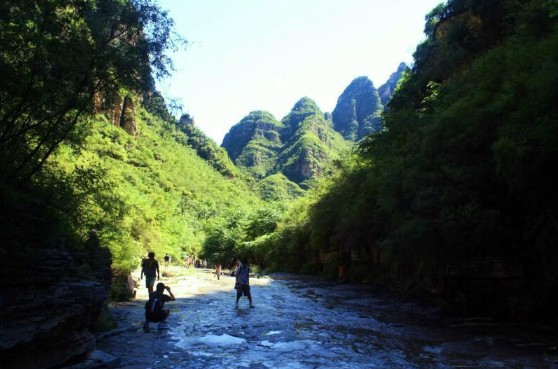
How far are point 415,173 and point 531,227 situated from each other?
167 inches

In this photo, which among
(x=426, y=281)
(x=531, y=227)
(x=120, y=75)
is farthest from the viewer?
(x=426, y=281)

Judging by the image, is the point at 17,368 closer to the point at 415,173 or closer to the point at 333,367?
the point at 333,367

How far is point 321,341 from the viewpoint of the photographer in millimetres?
10758

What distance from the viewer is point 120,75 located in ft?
32.8

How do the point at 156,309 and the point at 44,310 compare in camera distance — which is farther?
the point at 156,309

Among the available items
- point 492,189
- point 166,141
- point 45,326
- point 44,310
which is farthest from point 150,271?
point 492,189

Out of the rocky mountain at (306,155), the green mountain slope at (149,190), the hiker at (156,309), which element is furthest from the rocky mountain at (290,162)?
the hiker at (156,309)

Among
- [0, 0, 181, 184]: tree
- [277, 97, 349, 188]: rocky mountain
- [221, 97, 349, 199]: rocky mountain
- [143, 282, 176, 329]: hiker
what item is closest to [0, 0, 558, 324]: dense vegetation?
[0, 0, 181, 184]: tree

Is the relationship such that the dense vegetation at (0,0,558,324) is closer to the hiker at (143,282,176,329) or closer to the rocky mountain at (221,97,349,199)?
the hiker at (143,282,176,329)

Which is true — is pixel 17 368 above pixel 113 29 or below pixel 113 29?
below

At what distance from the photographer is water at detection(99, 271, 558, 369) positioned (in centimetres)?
853

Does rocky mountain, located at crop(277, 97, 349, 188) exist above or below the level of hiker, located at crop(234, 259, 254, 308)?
above

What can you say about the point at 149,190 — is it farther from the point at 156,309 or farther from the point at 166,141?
the point at 156,309

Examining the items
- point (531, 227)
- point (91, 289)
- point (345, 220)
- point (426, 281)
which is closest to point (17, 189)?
point (91, 289)
